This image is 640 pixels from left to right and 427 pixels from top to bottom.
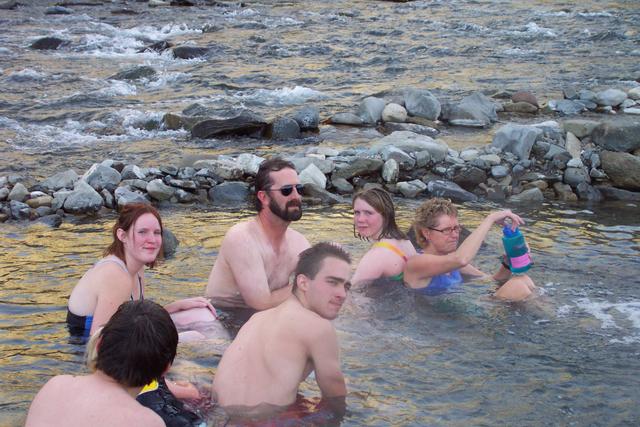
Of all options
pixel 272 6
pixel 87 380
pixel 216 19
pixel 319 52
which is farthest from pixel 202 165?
pixel 272 6

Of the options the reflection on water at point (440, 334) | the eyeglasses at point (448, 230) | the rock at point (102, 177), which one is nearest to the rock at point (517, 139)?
the reflection on water at point (440, 334)

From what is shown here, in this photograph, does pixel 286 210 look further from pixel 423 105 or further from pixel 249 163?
pixel 423 105

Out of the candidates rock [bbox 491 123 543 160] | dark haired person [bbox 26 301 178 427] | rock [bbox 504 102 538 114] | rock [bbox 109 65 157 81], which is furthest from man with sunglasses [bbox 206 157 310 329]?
rock [bbox 109 65 157 81]

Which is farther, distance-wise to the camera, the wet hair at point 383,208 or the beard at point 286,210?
the wet hair at point 383,208

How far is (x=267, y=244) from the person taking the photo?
6996mm

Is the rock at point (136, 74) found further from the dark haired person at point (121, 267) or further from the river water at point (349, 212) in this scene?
the dark haired person at point (121, 267)

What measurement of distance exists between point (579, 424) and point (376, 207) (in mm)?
2710

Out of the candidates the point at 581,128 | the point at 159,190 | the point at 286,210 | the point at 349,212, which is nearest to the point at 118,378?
the point at 286,210

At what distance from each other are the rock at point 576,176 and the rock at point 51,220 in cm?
657

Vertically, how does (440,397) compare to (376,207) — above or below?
below

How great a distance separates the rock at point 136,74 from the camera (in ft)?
63.1

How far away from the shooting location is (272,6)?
31.6 m

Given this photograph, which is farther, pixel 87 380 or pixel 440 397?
pixel 440 397

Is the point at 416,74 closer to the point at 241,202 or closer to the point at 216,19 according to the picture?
the point at 241,202
